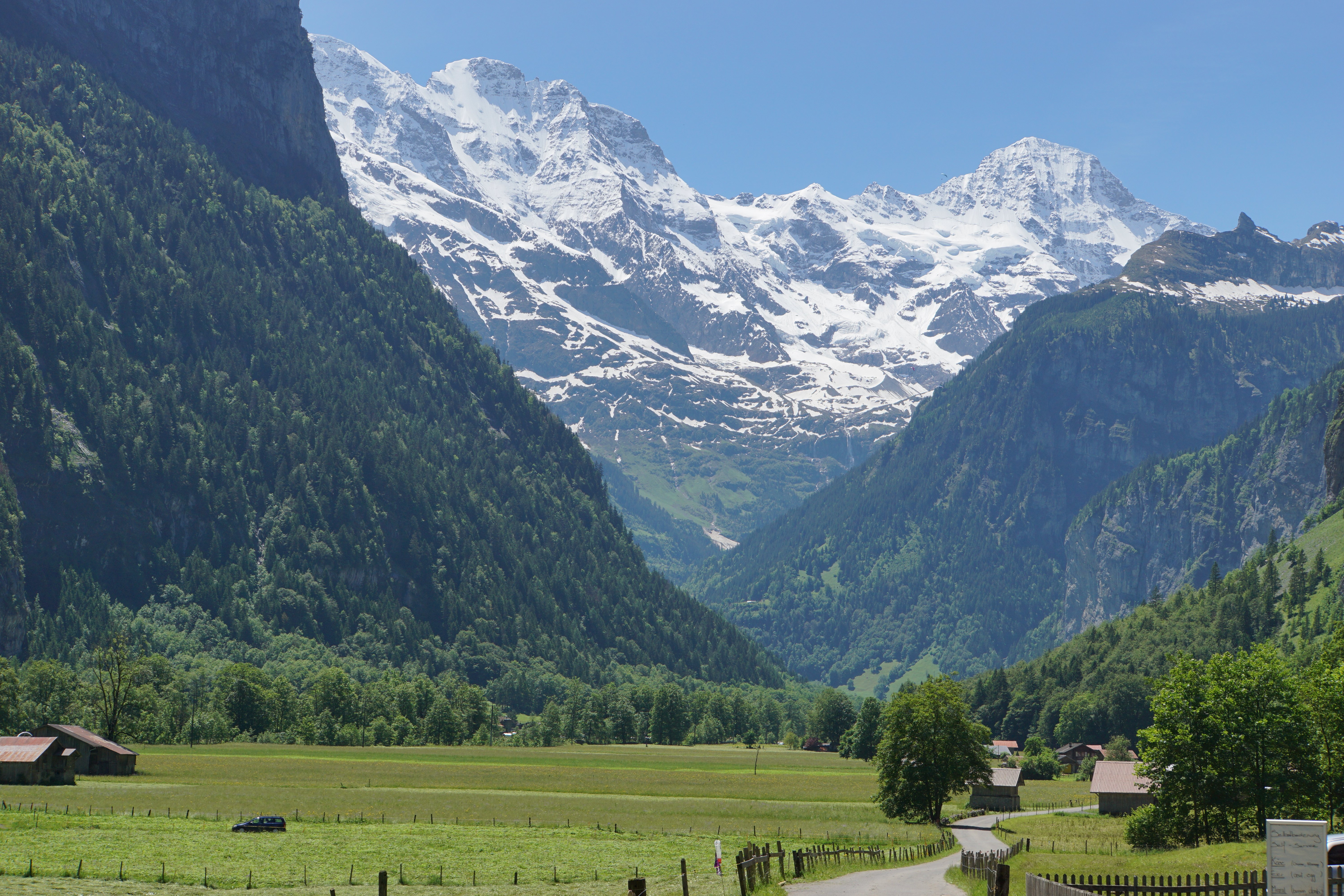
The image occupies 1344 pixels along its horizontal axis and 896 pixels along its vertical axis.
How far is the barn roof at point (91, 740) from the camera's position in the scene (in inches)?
5177

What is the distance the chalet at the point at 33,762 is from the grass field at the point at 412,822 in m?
3.25

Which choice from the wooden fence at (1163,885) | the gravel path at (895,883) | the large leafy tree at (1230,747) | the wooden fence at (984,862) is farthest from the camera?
the large leafy tree at (1230,747)

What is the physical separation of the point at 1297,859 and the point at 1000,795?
103974mm

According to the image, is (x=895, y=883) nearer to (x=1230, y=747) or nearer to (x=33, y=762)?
(x=1230, y=747)

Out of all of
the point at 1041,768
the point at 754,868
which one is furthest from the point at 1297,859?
the point at 1041,768

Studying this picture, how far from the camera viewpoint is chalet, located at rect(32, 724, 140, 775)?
131m

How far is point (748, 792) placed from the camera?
440 feet

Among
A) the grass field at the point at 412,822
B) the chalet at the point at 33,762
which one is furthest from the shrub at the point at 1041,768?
the chalet at the point at 33,762

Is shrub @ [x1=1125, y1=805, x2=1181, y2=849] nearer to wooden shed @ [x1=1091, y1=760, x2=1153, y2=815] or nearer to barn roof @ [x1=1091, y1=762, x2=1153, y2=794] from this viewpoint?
barn roof @ [x1=1091, y1=762, x2=1153, y2=794]

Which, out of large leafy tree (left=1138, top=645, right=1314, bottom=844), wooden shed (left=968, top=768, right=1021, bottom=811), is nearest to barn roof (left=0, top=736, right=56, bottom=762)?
wooden shed (left=968, top=768, right=1021, bottom=811)

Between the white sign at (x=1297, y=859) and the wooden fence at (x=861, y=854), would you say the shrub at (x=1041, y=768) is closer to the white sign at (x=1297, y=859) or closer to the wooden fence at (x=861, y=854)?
the wooden fence at (x=861, y=854)

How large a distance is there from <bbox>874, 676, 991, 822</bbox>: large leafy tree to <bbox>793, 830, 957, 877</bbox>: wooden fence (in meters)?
20.6

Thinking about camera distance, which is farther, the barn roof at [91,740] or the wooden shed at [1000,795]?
the barn roof at [91,740]

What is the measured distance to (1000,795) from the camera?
130 m
